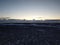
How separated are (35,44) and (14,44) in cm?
229

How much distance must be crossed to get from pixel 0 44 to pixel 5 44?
23.3 inches

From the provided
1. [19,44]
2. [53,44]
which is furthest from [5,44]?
[53,44]

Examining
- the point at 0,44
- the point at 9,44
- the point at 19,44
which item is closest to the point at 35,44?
A: the point at 19,44

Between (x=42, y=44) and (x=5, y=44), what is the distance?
4084mm

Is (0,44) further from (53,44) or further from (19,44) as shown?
(53,44)

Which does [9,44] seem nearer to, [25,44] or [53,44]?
[25,44]

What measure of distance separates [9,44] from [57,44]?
534 cm

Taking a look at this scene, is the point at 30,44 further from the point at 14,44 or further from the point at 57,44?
the point at 57,44

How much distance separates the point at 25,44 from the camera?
15078 millimetres

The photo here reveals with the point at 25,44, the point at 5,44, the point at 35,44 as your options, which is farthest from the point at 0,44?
the point at 35,44

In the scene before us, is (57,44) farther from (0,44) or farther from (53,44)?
(0,44)

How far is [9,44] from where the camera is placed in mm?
15195

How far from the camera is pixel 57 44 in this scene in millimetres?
15453

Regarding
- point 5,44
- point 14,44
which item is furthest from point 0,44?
point 14,44
